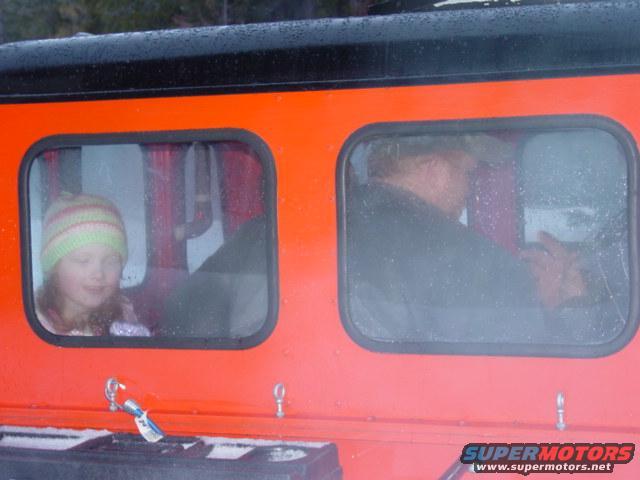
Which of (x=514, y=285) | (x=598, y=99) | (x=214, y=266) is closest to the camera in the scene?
(x=598, y=99)

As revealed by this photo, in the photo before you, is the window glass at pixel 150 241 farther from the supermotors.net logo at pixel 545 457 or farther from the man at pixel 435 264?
the supermotors.net logo at pixel 545 457

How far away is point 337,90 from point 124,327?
927 mm

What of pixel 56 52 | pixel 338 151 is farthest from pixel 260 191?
pixel 56 52

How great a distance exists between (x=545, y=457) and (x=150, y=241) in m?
1.24

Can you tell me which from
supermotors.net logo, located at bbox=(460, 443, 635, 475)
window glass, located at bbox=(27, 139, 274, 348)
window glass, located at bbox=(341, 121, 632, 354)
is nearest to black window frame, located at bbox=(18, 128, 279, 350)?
window glass, located at bbox=(27, 139, 274, 348)

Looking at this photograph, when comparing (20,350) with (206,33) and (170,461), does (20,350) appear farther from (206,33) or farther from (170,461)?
(206,33)

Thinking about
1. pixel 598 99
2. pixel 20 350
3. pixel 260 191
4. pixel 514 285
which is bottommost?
pixel 20 350

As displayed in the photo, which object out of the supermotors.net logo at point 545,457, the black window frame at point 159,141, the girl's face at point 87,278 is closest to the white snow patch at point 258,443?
the black window frame at point 159,141

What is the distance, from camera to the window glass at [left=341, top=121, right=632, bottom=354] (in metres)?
2.50

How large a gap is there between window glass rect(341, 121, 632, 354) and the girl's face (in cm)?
72

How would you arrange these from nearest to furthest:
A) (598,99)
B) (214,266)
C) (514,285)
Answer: (598,99), (514,285), (214,266)

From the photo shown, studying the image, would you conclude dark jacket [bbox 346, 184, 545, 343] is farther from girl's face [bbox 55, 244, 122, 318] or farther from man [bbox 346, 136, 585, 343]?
girl's face [bbox 55, 244, 122, 318]

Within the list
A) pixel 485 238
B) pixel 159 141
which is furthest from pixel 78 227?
pixel 485 238

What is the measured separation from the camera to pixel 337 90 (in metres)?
2.62
